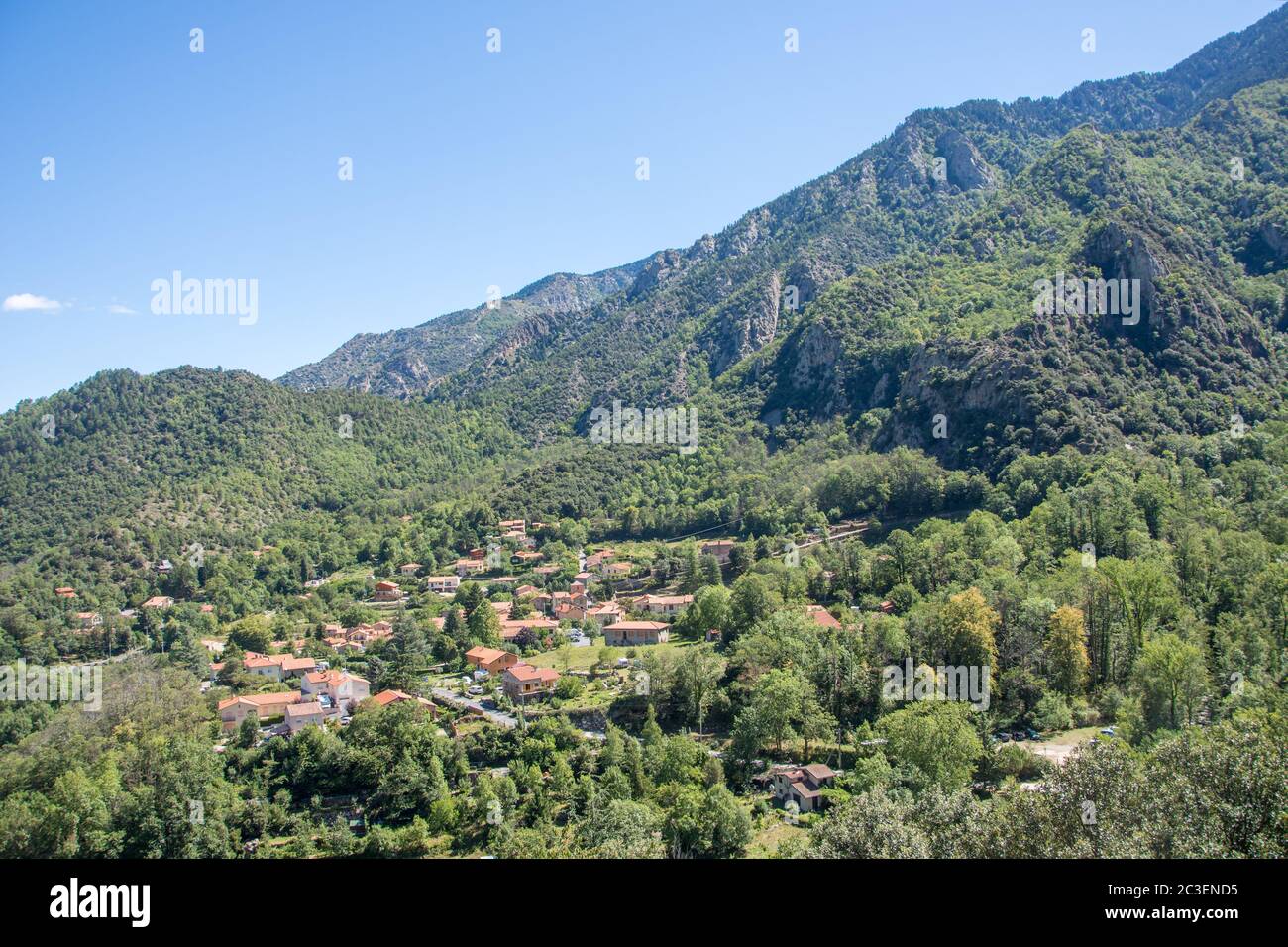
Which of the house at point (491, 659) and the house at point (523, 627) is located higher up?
the house at point (523, 627)

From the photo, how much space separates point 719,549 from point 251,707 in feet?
104

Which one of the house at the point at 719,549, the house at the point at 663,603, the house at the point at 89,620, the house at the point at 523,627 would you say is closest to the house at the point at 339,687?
the house at the point at 523,627

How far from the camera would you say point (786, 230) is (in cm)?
14750

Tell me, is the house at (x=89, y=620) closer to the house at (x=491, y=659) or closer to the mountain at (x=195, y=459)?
the mountain at (x=195, y=459)

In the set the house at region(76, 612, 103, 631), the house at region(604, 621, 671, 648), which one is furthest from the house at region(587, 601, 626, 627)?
the house at region(76, 612, 103, 631)

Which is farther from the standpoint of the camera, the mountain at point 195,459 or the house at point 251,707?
the mountain at point 195,459

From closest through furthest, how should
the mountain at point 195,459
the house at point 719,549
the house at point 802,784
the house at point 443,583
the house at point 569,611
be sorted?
the house at point 802,784 < the house at point 569,611 < the house at point 719,549 < the house at point 443,583 < the mountain at point 195,459

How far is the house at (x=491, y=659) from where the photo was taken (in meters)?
39.1

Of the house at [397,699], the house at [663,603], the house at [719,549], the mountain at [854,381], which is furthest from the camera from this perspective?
the mountain at [854,381]

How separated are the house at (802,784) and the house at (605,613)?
2116 centimetres

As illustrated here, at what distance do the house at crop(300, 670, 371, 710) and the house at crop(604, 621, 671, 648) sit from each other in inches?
485
